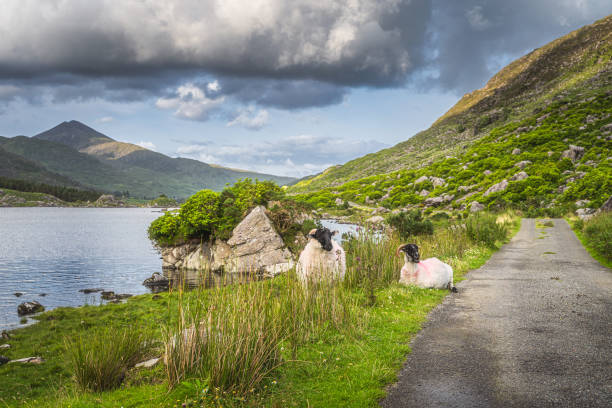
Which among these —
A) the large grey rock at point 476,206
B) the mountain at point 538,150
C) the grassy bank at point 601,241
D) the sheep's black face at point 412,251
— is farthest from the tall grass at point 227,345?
the large grey rock at point 476,206

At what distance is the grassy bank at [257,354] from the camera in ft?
15.7

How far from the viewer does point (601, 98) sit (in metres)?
73.2

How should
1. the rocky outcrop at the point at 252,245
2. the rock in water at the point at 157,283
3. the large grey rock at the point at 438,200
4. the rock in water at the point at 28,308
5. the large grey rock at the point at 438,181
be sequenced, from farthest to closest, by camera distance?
the large grey rock at the point at 438,181 → the large grey rock at the point at 438,200 → the rocky outcrop at the point at 252,245 → the rock in water at the point at 157,283 → the rock in water at the point at 28,308

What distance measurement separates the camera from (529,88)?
128 meters

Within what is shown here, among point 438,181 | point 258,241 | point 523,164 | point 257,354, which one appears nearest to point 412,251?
point 257,354

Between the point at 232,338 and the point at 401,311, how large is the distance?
5440 millimetres

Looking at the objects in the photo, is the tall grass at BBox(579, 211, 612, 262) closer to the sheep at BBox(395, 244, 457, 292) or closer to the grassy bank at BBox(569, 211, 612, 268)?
the grassy bank at BBox(569, 211, 612, 268)

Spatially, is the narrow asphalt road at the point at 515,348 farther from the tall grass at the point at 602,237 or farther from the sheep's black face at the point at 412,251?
the tall grass at the point at 602,237

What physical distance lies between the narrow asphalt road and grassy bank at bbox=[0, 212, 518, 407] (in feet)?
1.56

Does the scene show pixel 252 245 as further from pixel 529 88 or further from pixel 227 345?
pixel 529 88

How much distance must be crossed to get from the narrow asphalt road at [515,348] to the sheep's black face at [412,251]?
1.61 metres

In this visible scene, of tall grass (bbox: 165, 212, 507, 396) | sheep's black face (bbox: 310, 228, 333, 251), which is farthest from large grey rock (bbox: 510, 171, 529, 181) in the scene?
sheep's black face (bbox: 310, 228, 333, 251)

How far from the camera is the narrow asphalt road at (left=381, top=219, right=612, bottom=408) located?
4.59 metres

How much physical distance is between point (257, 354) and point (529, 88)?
154084 mm
